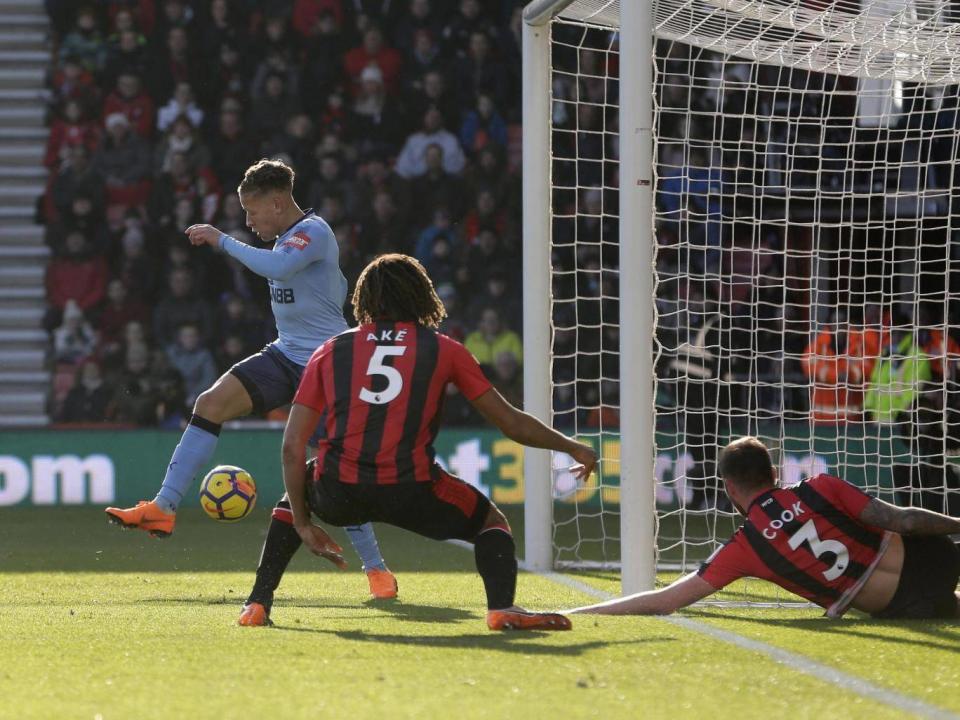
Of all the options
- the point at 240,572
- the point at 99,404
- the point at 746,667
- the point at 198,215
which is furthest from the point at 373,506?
the point at 198,215

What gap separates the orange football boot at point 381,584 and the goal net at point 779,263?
1.26 meters

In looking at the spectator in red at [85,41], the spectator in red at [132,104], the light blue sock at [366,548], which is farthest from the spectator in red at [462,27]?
the light blue sock at [366,548]

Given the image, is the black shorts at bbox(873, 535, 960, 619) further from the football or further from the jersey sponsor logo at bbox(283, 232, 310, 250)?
the football

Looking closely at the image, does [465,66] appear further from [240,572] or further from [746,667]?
[746,667]

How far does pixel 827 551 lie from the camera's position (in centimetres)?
555

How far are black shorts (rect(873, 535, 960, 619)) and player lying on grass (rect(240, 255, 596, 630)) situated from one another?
54.0 inches

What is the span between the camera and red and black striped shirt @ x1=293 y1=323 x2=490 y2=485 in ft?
16.5

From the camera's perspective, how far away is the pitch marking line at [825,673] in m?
3.78

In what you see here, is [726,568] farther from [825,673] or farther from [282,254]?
[282,254]

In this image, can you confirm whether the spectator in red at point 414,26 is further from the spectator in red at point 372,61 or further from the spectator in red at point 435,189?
the spectator in red at point 435,189

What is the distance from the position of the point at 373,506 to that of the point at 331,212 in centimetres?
1014

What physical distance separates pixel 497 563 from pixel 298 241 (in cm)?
208

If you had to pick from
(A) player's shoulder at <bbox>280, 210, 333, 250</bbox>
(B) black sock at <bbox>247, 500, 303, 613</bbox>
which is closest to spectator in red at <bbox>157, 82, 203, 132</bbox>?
(A) player's shoulder at <bbox>280, 210, 333, 250</bbox>

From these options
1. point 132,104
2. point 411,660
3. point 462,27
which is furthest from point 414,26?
point 411,660
